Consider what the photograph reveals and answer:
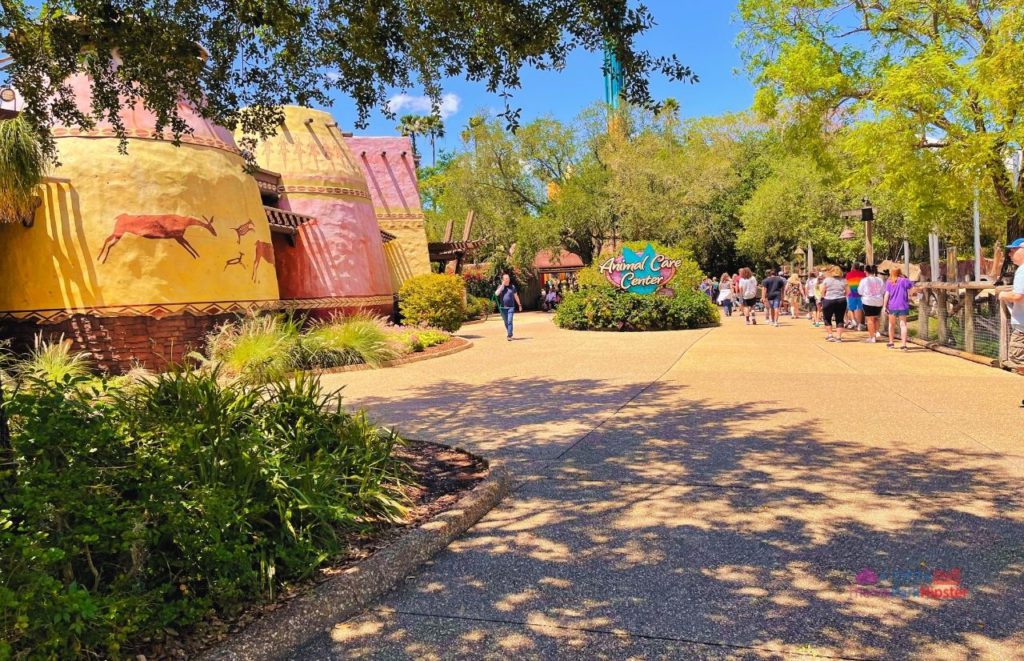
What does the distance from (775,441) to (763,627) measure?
3.56 meters

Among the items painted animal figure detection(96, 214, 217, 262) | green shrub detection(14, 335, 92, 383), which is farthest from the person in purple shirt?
green shrub detection(14, 335, 92, 383)

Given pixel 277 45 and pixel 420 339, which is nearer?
pixel 277 45

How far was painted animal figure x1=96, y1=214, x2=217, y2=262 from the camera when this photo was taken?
38.6ft

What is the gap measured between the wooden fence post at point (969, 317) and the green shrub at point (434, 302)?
11874 millimetres

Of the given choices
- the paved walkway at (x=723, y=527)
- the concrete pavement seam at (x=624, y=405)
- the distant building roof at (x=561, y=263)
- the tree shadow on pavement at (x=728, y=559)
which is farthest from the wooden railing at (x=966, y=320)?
the distant building roof at (x=561, y=263)

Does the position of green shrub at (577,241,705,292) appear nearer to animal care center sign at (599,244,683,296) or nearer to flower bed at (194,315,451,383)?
animal care center sign at (599,244,683,296)

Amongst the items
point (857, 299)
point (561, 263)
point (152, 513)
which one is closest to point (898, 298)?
point (857, 299)

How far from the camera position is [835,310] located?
50.9 ft

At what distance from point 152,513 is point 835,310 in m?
15.1

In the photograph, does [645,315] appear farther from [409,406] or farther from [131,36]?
[131,36]

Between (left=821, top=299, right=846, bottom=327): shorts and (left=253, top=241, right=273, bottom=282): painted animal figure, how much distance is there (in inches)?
464

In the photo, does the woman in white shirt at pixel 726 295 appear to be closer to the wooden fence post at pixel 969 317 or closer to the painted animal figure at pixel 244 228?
the wooden fence post at pixel 969 317

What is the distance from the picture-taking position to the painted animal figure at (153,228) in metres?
11.8

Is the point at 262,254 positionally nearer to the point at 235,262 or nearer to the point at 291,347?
the point at 235,262
